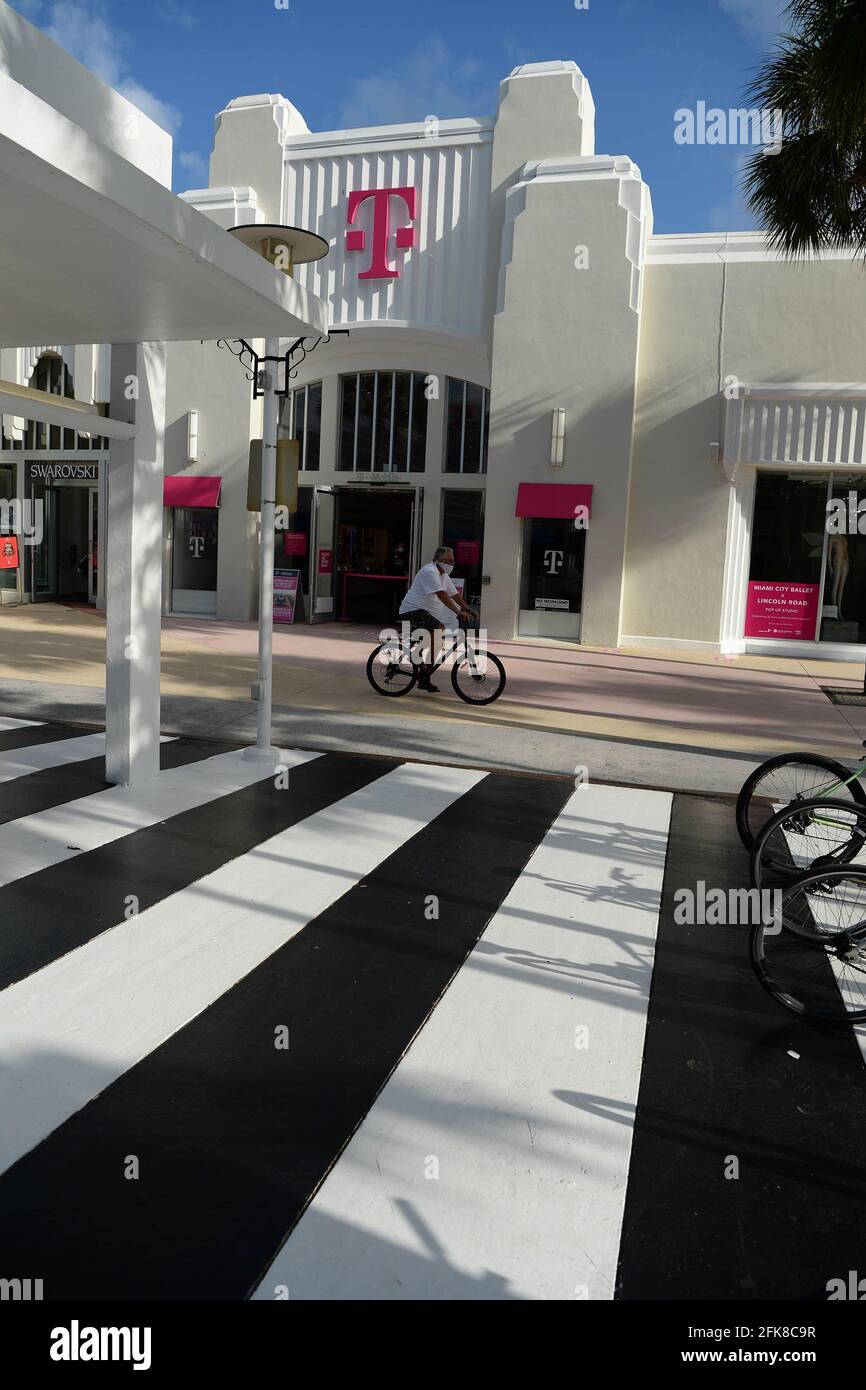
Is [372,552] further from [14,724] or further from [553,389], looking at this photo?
[14,724]

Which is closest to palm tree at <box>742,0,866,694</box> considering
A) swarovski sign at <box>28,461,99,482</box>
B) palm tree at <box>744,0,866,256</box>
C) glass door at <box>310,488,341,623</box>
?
palm tree at <box>744,0,866,256</box>

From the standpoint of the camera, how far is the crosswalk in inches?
102

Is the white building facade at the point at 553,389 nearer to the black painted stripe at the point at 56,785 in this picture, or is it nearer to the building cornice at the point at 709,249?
the building cornice at the point at 709,249

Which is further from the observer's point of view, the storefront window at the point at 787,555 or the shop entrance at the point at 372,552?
the shop entrance at the point at 372,552

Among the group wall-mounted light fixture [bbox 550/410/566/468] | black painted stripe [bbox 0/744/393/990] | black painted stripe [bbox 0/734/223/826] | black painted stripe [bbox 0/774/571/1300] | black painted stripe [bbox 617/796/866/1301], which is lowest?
black painted stripe [bbox 617/796/866/1301]

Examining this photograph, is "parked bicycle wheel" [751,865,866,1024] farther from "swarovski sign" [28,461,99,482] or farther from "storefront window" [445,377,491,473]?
"swarovski sign" [28,461,99,482]

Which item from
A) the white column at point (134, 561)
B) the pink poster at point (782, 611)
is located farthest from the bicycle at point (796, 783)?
the pink poster at point (782, 611)

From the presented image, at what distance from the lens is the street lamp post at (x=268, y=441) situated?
25.3ft

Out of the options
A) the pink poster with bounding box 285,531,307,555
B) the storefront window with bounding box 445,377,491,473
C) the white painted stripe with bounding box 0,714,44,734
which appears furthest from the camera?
the pink poster with bounding box 285,531,307,555

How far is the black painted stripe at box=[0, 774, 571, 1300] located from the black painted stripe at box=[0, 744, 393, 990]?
88 cm

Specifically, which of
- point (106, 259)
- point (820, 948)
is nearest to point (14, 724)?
point (106, 259)

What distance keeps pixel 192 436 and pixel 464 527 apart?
19.0 ft

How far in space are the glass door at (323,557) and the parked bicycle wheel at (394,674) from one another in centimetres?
A: 895

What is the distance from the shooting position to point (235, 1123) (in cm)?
309
